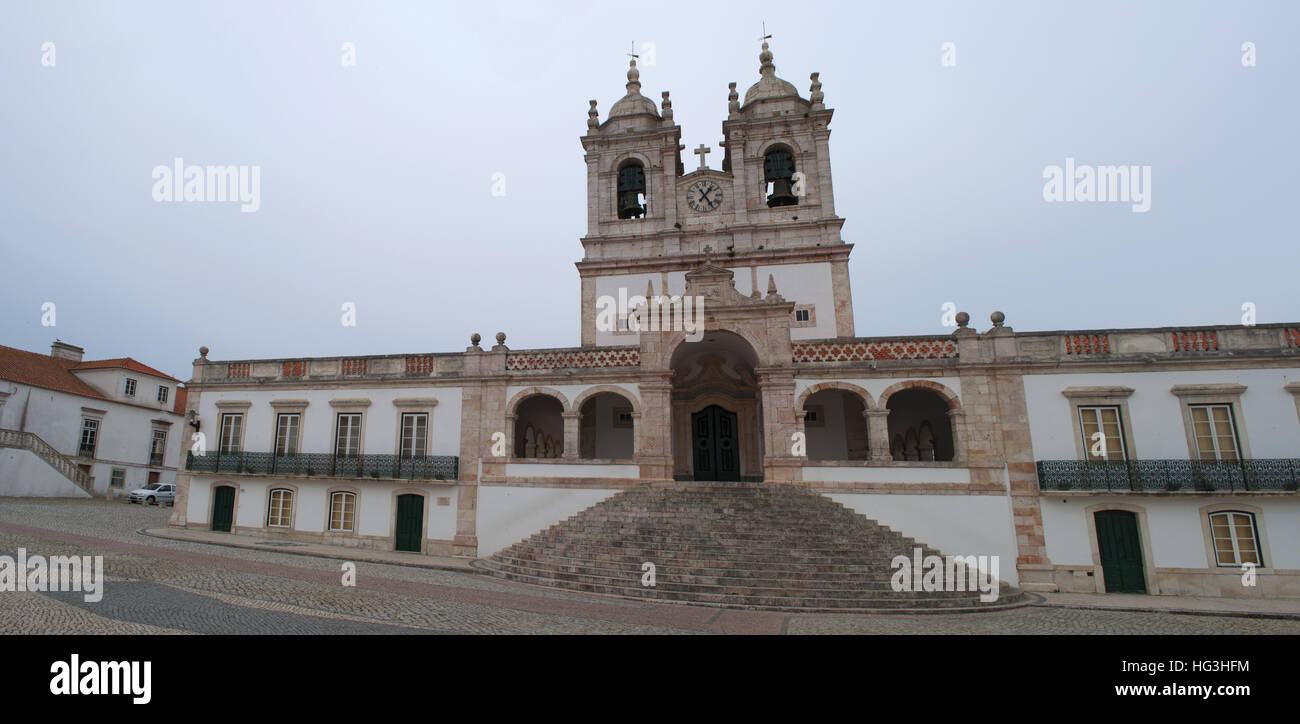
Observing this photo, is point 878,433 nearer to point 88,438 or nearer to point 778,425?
point 778,425

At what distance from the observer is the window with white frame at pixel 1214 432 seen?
13.1 metres

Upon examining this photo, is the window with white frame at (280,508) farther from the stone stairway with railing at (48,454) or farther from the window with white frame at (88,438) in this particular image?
the window with white frame at (88,438)

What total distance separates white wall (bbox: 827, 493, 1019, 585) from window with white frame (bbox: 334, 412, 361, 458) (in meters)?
14.1

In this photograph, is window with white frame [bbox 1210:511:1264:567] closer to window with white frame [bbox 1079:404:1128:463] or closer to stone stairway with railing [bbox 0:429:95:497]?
window with white frame [bbox 1079:404:1128:463]

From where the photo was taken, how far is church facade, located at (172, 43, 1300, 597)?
13055mm

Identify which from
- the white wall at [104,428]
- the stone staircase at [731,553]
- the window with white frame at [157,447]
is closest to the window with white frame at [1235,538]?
the stone staircase at [731,553]

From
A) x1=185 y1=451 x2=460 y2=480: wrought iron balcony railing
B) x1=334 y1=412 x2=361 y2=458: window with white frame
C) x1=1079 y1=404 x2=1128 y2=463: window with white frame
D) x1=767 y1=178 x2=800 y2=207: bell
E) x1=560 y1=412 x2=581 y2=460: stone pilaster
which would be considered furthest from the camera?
x1=767 y1=178 x2=800 y2=207: bell

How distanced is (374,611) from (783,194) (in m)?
19.6

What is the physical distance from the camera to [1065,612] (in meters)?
10.7

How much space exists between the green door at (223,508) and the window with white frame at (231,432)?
1225 millimetres

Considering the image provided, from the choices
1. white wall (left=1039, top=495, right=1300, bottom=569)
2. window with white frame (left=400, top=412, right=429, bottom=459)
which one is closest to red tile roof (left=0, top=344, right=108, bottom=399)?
window with white frame (left=400, top=412, right=429, bottom=459)

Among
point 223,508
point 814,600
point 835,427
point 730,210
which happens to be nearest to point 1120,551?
point 835,427
